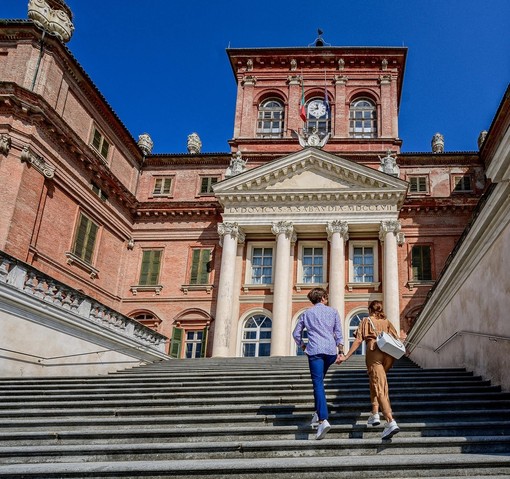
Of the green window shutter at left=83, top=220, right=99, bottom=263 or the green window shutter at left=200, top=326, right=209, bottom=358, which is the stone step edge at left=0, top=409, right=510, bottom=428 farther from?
the green window shutter at left=200, top=326, right=209, bottom=358

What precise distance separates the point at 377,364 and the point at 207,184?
24.7 meters

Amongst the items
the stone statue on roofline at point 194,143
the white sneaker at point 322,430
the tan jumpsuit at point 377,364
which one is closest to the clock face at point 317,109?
the stone statue on roofline at point 194,143

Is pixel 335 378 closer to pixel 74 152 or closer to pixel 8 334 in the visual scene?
pixel 8 334

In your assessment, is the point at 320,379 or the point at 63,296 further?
the point at 63,296

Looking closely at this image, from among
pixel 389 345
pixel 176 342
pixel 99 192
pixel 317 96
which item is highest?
pixel 317 96

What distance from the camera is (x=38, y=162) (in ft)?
67.1

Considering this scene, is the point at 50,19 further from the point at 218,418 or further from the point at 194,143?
the point at 218,418

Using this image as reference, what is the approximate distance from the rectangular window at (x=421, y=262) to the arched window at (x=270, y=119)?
35.8 feet

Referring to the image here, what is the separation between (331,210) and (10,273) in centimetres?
Result: 1691

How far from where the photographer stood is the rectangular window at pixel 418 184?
2909cm

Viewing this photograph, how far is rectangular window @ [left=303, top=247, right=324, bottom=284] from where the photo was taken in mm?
26484

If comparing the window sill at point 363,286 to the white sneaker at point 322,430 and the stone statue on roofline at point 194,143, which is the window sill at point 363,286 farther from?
the white sneaker at point 322,430

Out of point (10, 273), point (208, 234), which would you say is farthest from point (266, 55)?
point (10, 273)

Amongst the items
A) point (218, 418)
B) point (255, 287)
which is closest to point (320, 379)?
point (218, 418)
